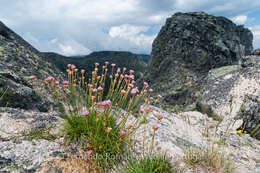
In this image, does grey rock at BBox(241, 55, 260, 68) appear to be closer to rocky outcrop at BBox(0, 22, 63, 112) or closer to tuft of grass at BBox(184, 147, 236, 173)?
tuft of grass at BBox(184, 147, 236, 173)

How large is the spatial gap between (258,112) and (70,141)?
6255 millimetres

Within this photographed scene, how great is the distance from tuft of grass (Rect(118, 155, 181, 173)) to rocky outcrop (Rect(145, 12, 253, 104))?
901 cm

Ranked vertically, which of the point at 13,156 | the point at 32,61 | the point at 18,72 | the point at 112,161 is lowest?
the point at 112,161

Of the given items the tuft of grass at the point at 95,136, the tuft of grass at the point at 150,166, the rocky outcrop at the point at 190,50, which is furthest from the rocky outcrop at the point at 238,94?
the tuft of grass at the point at 95,136

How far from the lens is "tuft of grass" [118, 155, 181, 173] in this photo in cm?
232

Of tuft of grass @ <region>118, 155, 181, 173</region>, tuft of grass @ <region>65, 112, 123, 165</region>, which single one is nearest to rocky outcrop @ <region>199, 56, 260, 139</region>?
tuft of grass @ <region>118, 155, 181, 173</region>

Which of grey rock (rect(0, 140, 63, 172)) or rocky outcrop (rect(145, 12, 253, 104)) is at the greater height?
rocky outcrop (rect(145, 12, 253, 104))

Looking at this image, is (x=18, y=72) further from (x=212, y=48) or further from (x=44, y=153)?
(x=212, y=48)

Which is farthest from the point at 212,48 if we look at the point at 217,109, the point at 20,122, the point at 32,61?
the point at 20,122

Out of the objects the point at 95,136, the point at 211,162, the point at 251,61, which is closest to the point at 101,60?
the point at 251,61

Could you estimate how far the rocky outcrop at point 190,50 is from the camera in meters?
12.3

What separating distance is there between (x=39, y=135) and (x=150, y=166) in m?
2.10

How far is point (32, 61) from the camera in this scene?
5340 mm

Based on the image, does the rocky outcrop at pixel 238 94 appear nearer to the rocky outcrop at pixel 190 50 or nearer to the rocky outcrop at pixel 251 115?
the rocky outcrop at pixel 251 115
